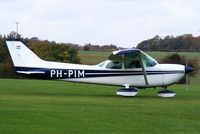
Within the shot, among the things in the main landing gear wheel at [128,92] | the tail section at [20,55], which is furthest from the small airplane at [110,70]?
the main landing gear wheel at [128,92]

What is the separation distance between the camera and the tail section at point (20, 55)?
23.0m

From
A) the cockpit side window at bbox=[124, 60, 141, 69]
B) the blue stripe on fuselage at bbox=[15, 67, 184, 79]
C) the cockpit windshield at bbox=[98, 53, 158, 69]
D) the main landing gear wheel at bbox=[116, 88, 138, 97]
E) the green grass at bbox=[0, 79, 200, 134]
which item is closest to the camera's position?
the green grass at bbox=[0, 79, 200, 134]

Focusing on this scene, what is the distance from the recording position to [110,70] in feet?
77.2

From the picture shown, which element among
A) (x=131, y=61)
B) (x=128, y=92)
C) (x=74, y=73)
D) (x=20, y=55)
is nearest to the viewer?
(x=128, y=92)

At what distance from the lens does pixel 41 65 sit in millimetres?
23328

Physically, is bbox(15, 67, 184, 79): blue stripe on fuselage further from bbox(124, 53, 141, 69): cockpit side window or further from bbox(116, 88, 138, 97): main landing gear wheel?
bbox(116, 88, 138, 97): main landing gear wheel

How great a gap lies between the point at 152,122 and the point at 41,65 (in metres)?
10.5

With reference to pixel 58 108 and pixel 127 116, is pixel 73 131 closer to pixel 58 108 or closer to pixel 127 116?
pixel 127 116

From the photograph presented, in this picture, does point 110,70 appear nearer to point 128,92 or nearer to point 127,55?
point 127,55

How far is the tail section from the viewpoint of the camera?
75.6ft

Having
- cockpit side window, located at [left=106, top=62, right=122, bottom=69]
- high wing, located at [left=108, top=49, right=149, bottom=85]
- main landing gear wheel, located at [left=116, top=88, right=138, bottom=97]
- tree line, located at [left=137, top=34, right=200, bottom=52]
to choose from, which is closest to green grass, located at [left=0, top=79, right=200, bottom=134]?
high wing, located at [left=108, top=49, right=149, bottom=85]

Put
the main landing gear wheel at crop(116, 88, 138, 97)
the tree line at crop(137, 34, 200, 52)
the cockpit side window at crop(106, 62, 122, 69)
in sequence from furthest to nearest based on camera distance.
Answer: the tree line at crop(137, 34, 200, 52)
the cockpit side window at crop(106, 62, 122, 69)
the main landing gear wheel at crop(116, 88, 138, 97)

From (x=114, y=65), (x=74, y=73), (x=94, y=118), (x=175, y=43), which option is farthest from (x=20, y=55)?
(x=175, y=43)

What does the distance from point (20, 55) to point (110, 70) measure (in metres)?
4.07
